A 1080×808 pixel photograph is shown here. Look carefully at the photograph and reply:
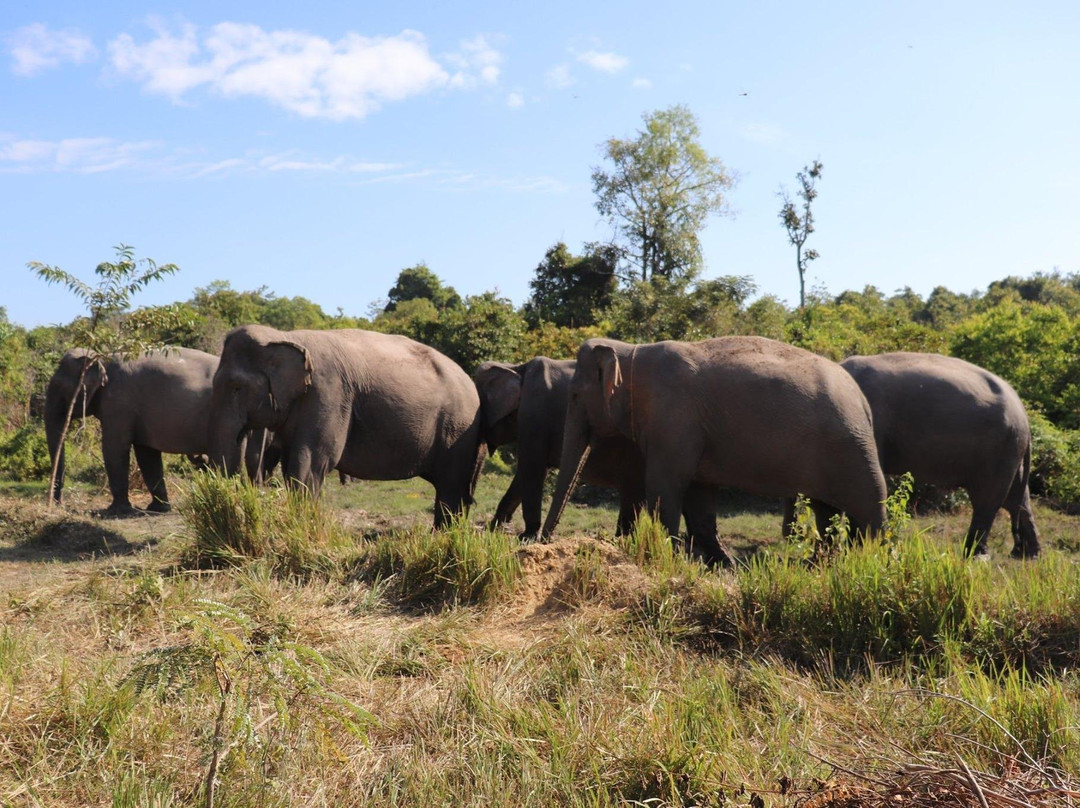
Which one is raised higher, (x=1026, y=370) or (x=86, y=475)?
(x=1026, y=370)

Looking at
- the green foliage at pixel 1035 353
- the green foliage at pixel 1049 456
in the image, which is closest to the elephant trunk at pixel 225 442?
the green foliage at pixel 1049 456

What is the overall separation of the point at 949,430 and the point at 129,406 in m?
10.6

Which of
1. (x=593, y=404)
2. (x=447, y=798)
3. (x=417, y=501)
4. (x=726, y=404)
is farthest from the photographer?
(x=417, y=501)

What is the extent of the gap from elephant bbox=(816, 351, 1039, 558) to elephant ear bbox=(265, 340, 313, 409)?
239 inches

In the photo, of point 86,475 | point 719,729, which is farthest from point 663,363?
point 86,475

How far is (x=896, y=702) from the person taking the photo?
17.6ft

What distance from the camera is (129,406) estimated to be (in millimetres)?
13602

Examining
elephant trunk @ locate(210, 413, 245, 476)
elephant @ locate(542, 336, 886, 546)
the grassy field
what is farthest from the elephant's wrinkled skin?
elephant trunk @ locate(210, 413, 245, 476)

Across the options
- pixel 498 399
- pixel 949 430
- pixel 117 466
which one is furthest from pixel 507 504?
pixel 117 466

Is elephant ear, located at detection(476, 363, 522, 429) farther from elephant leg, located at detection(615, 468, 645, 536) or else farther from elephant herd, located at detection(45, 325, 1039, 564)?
elephant leg, located at detection(615, 468, 645, 536)

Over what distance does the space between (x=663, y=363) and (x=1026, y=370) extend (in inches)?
454

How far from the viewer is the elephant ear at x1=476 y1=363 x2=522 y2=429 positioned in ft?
39.9

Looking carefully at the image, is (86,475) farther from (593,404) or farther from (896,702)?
(896,702)

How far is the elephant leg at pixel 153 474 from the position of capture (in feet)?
46.5
